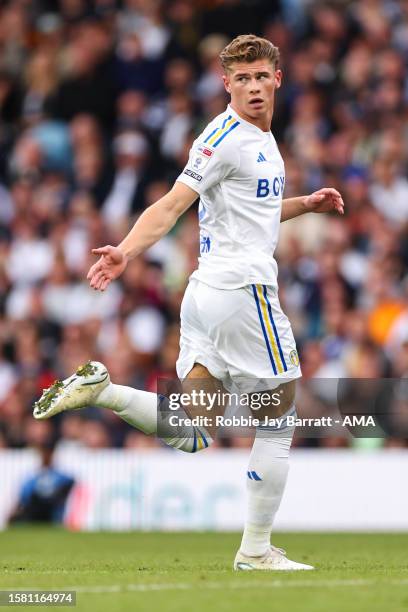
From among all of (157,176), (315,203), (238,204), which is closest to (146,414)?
(238,204)

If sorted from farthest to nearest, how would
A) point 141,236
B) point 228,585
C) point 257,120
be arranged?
1. point 257,120
2. point 141,236
3. point 228,585

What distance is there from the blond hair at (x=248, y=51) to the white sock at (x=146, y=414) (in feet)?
5.85

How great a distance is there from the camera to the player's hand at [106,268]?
22.0ft

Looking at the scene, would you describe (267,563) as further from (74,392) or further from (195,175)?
(195,175)

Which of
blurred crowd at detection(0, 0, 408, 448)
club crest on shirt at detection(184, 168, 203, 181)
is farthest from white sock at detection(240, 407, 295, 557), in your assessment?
blurred crowd at detection(0, 0, 408, 448)

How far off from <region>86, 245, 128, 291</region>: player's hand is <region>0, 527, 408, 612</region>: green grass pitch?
4.58ft

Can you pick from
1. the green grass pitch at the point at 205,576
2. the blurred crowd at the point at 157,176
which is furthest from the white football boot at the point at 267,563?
the blurred crowd at the point at 157,176

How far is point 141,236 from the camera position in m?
6.97

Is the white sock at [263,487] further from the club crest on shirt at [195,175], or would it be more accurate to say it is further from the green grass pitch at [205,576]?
the club crest on shirt at [195,175]

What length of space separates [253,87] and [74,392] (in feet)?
5.97

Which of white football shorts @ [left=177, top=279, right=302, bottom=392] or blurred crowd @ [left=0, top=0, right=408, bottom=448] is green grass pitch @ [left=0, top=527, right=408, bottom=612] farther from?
blurred crowd @ [left=0, top=0, right=408, bottom=448]

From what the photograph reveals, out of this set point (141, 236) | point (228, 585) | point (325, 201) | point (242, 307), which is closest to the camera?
point (228, 585)

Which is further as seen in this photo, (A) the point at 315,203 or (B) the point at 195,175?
(A) the point at 315,203

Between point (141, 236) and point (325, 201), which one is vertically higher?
point (325, 201)
